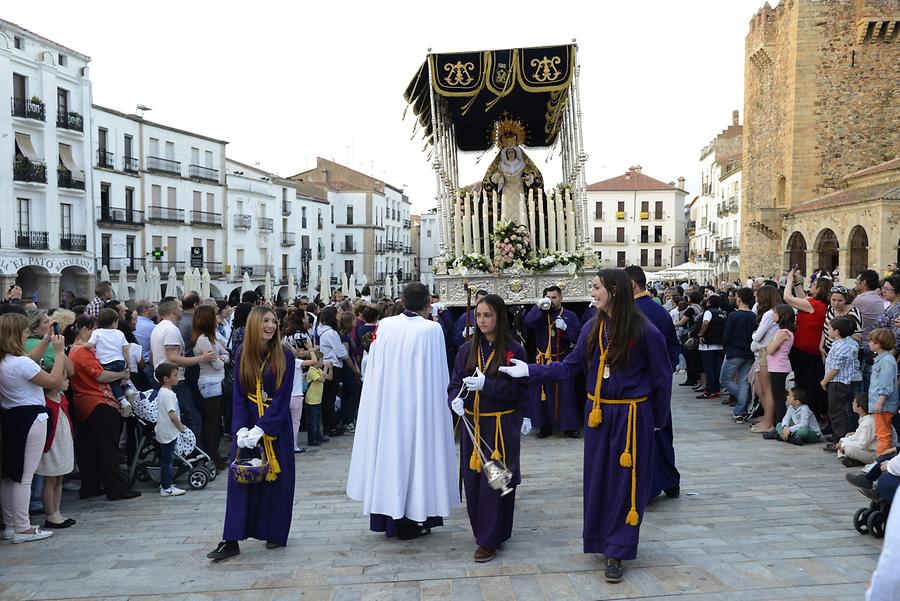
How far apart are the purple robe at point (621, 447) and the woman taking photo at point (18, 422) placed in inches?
159

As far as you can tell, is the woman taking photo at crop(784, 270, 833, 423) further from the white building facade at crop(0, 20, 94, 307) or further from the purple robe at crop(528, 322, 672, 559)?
the white building facade at crop(0, 20, 94, 307)

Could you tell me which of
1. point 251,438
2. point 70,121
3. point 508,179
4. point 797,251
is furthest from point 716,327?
point 70,121

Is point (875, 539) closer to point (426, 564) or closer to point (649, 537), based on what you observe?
point (649, 537)

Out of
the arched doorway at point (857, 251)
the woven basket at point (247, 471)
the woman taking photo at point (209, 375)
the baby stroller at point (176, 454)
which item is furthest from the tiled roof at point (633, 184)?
the woven basket at point (247, 471)

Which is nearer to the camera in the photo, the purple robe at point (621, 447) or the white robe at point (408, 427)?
the purple robe at point (621, 447)

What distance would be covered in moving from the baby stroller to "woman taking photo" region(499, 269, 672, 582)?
3966 millimetres

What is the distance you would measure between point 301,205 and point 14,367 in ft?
154

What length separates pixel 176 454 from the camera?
709 cm

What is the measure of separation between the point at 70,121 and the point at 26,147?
2201mm

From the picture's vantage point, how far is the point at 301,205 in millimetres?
51375

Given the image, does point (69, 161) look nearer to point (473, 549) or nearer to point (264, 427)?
point (264, 427)

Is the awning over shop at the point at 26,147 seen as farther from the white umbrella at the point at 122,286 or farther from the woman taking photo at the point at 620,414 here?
the woman taking photo at the point at 620,414

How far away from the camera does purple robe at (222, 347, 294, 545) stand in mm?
5215

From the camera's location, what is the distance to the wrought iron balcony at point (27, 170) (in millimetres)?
28922
